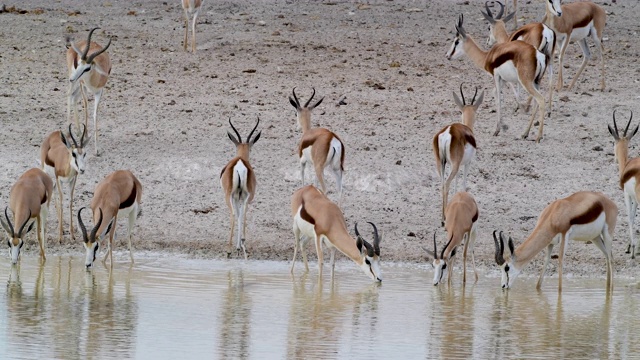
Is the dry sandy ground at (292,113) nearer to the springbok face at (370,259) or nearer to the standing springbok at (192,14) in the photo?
the standing springbok at (192,14)

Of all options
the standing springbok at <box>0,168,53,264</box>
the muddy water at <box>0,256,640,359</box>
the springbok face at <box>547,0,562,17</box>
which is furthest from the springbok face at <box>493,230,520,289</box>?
the springbok face at <box>547,0,562,17</box>

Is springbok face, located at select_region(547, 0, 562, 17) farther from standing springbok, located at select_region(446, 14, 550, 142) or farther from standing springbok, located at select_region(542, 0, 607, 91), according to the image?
standing springbok, located at select_region(446, 14, 550, 142)

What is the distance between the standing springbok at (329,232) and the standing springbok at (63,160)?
2252mm

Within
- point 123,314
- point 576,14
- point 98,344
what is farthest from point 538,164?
point 98,344

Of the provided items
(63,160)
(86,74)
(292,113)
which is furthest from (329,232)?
(86,74)

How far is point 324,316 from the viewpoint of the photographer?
8.62 metres

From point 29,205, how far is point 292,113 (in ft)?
15.0

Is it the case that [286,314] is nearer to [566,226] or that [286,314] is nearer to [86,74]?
[566,226]

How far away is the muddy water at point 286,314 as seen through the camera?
24.9 feet

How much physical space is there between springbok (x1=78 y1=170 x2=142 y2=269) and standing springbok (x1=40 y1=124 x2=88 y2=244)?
2.15 ft

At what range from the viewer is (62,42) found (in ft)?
55.9

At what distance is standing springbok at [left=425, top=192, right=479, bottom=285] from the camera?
32.2ft

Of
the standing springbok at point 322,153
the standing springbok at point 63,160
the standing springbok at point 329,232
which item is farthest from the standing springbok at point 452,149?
the standing springbok at point 63,160

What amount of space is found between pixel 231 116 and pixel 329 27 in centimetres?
431
